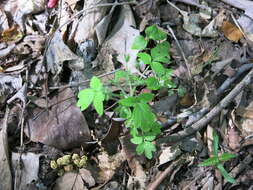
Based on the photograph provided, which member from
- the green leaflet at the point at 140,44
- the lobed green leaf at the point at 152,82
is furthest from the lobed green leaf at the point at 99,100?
the green leaflet at the point at 140,44

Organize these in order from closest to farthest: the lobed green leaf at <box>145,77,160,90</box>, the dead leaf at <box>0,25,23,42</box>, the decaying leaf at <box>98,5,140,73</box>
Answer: the lobed green leaf at <box>145,77,160,90</box> → the decaying leaf at <box>98,5,140,73</box> → the dead leaf at <box>0,25,23,42</box>

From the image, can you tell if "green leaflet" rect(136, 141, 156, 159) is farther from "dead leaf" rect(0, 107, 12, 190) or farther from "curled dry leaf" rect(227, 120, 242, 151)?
"dead leaf" rect(0, 107, 12, 190)

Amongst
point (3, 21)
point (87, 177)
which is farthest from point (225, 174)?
point (3, 21)

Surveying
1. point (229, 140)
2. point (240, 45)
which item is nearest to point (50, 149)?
point (229, 140)

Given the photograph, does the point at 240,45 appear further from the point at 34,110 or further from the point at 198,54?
the point at 34,110

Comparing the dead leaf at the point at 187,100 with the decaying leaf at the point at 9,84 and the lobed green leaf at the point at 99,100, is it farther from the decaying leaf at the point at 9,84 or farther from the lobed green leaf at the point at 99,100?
the decaying leaf at the point at 9,84

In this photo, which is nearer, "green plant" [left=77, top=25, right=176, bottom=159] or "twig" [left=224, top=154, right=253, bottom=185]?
"green plant" [left=77, top=25, right=176, bottom=159]

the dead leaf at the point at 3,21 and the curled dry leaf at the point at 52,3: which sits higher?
the curled dry leaf at the point at 52,3

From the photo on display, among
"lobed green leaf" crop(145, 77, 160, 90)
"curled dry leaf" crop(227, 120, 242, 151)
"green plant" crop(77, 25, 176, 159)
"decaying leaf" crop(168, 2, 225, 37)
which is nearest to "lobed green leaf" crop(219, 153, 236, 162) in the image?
"curled dry leaf" crop(227, 120, 242, 151)
